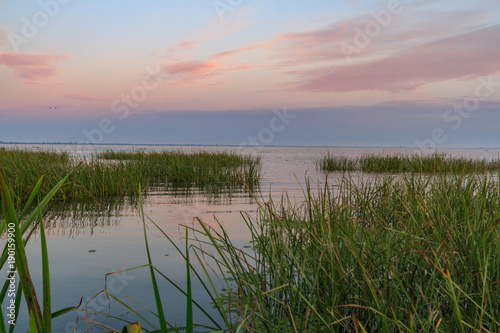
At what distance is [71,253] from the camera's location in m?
5.64

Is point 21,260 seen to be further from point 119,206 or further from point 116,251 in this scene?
point 119,206

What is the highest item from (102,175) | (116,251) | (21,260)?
(21,260)

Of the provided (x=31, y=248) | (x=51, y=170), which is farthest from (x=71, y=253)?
(x=51, y=170)

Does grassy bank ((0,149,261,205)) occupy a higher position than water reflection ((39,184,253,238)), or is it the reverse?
grassy bank ((0,149,261,205))

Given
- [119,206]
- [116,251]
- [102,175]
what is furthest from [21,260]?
[102,175]

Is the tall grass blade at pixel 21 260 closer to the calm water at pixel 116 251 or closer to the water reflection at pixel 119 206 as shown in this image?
the calm water at pixel 116 251

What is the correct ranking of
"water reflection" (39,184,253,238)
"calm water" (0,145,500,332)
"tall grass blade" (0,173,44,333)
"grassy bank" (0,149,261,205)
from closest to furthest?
"tall grass blade" (0,173,44,333)
"calm water" (0,145,500,332)
"water reflection" (39,184,253,238)
"grassy bank" (0,149,261,205)

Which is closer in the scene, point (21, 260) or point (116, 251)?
point (21, 260)

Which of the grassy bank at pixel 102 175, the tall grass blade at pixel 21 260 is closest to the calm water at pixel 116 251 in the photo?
the grassy bank at pixel 102 175

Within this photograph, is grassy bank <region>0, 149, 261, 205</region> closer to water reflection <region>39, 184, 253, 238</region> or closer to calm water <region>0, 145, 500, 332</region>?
water reflection <region>39, 184, 253, 238</region>

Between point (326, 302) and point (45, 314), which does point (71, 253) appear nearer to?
point (326, 302)

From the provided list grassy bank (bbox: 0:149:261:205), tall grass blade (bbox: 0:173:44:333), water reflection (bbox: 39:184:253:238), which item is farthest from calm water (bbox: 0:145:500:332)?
tall grass blade (bbox: 0:173:44:333)

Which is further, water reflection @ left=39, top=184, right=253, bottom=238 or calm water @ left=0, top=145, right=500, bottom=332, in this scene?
water reflection @ left=39, top=184, right=253, bottom=238

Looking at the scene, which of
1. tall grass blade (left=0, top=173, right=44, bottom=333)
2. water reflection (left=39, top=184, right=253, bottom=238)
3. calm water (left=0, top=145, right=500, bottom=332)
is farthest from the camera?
water reflection (left=39, top=184, right=253, bottom=238)
